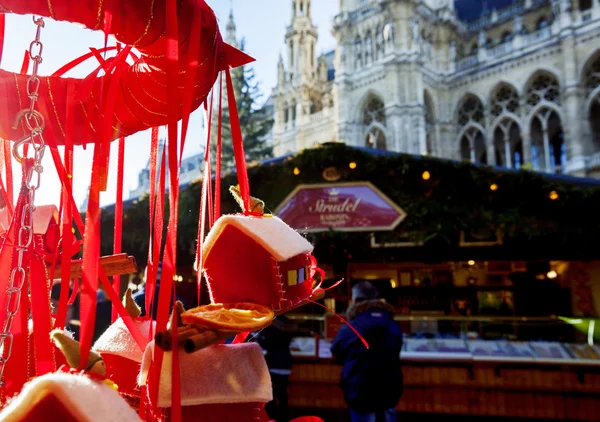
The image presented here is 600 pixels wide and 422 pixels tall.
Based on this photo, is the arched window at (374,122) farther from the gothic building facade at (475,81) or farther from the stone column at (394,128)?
the stone column at (394,128)

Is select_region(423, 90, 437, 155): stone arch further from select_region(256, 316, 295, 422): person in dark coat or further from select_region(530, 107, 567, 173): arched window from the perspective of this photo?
select_region(256, 316, 295, 422): person in dark coat

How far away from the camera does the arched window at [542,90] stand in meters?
21.0

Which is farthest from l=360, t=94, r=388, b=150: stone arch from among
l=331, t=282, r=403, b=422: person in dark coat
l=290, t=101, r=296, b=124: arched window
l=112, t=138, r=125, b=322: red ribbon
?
l=112, t=138, r=125, b=322: red ribbon

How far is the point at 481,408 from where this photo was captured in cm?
482

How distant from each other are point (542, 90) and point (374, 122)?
8775mm

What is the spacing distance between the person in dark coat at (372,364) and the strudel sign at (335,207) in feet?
6.22

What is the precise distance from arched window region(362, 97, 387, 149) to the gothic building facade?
0.07 metres

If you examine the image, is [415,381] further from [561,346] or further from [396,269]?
[396,269]

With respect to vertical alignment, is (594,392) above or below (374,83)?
below

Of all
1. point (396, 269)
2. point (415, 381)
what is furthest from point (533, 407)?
point (396, 269)

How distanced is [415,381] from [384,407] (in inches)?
71.3

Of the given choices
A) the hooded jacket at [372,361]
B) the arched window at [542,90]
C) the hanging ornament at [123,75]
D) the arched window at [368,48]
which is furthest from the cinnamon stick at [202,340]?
the arched window at [368,48]

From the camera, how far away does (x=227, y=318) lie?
37.2 inches

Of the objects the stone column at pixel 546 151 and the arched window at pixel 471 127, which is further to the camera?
the arched window at pixel 471 127
